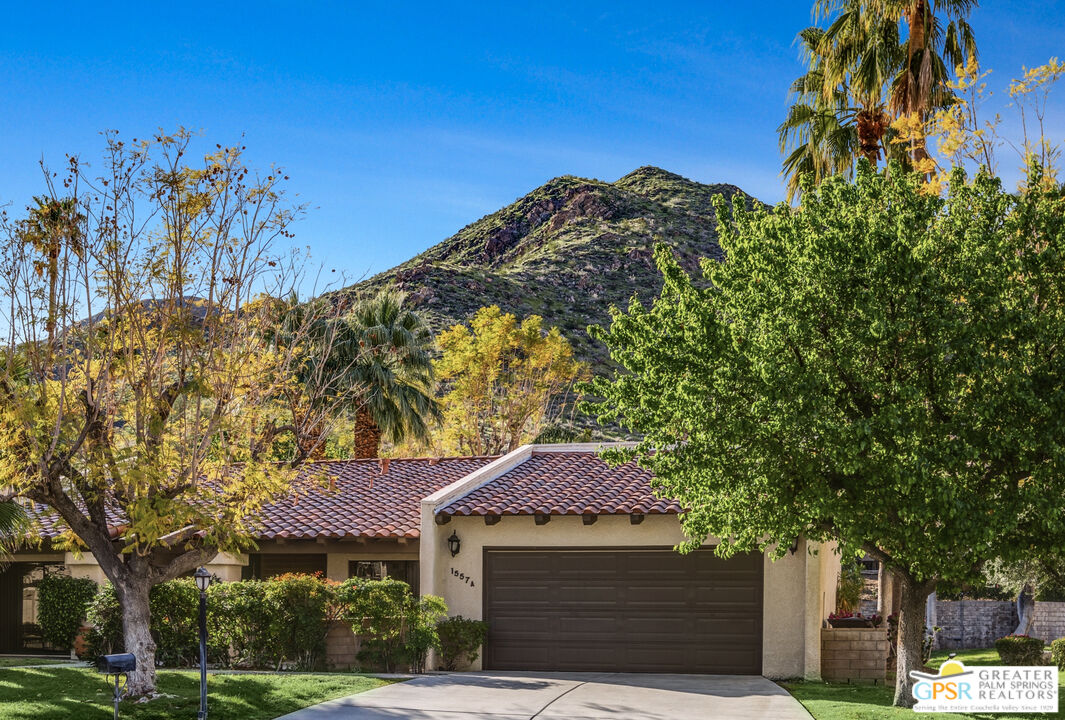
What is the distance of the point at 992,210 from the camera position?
47.6ft

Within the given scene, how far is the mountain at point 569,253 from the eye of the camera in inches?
2675

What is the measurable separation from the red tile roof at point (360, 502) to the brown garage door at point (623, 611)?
97.3 inches

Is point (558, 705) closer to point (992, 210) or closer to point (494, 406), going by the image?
point (992, 210)

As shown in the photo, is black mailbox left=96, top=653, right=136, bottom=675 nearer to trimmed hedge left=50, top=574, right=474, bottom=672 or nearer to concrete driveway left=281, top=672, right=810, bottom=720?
concrete driveway left=281, top=672, right=810, bottom=720

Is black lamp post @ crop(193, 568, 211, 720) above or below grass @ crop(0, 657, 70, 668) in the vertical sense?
above

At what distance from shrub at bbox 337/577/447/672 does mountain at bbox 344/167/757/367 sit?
3977 centimetres

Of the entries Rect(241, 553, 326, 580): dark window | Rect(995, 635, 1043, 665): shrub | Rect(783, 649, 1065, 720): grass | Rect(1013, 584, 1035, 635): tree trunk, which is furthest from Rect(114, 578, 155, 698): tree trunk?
Rect(1013, 584, 1035, 635): tree trunk

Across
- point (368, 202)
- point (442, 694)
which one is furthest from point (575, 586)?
point (368, 202)

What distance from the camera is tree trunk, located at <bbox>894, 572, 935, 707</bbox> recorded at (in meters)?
15.9

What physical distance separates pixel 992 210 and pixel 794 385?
353 centimetres

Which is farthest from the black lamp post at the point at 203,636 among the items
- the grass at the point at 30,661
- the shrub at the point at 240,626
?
the grass at the point at 30,661

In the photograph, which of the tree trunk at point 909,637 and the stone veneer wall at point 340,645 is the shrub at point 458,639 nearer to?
the stone veneer wall at point 340,645

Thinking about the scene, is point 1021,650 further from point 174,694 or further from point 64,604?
point 64,604

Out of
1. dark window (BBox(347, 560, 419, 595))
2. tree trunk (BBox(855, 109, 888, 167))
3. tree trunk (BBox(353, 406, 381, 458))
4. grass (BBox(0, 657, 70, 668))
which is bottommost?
grass (BBox(0, 657, 70, 668))
